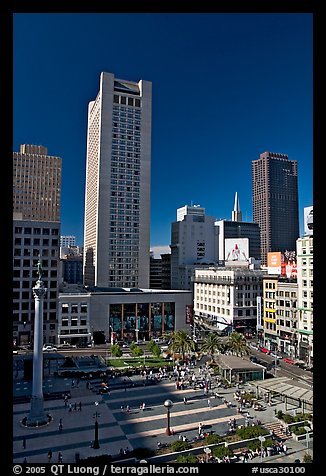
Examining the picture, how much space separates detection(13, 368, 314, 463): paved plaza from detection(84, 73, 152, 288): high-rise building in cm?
5349

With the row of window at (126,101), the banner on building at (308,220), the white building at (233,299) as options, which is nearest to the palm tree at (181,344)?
the white building at (233,299)

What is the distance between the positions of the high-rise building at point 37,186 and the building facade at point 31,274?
179 ft

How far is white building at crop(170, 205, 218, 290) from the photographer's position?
4341 inches

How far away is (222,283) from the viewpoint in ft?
245

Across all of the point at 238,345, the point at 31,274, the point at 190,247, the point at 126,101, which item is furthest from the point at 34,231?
the point at 190,247

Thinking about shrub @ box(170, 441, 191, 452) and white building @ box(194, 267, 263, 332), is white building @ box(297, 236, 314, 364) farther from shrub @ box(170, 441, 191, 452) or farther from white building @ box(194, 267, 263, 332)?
shrub @ box(170, 441, 191, 452)

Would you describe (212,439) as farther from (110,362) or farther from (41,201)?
(41,201)

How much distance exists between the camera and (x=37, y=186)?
120m

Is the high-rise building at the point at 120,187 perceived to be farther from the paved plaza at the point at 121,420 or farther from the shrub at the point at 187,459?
the shrub at the point at 187,459

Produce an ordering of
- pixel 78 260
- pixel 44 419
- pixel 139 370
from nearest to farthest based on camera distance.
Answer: pixel 44 419, pixel 139 370, pixel 78 260

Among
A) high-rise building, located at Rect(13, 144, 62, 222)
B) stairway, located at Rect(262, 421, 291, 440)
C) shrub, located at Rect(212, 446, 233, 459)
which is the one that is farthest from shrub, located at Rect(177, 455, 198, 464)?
high-rise building, located at Rect(13, 144, 62, 222)

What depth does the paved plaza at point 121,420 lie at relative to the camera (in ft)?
78.4

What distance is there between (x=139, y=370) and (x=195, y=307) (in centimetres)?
4441
